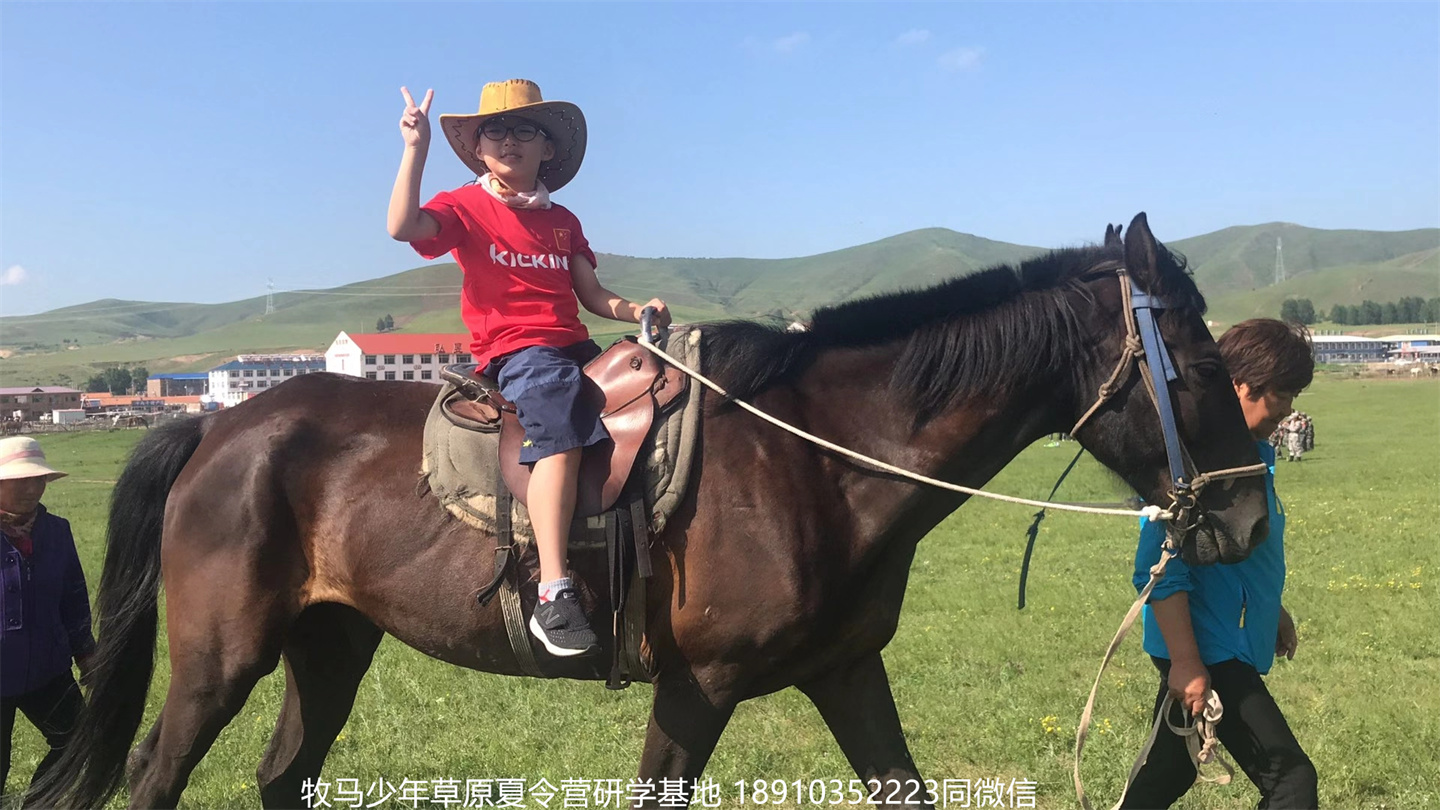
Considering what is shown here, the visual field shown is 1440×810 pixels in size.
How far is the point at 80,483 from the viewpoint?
2958 centimetres

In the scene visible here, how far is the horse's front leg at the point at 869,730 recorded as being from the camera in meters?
3.75

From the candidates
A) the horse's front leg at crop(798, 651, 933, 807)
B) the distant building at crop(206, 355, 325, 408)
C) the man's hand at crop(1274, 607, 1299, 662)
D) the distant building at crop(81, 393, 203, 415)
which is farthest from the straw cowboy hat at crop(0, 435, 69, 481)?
the distant building at crop(206, 355, 325, 408)

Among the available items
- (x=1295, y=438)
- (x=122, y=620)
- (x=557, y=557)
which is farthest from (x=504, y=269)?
Result: (x=1295, y=438)

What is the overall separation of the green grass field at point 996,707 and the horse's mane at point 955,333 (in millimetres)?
→ 891

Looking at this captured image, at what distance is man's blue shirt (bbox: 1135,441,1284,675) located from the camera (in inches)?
142

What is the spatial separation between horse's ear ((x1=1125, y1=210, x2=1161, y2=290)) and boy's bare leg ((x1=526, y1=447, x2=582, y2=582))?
6.58 feet

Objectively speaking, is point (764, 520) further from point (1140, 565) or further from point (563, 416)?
point (1140, 565)

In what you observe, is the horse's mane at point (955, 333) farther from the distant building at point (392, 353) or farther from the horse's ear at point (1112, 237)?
the distant building at point (392, 353)

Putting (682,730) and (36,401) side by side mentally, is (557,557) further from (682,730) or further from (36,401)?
(36,401)

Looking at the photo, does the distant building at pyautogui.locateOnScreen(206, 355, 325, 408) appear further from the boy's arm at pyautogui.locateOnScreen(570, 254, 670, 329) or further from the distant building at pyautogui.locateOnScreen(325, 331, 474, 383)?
the boy's arm at pyautogui.locateOnScreen(570, 254, 670, 329)

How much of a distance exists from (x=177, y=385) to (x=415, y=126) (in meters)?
133

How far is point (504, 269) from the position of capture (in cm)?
377

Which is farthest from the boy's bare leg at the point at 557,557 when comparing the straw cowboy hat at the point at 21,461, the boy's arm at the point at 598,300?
the straw cowboy hat at the point at 21,461

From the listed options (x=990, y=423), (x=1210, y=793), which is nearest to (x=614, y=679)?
(x=990, y=423)
